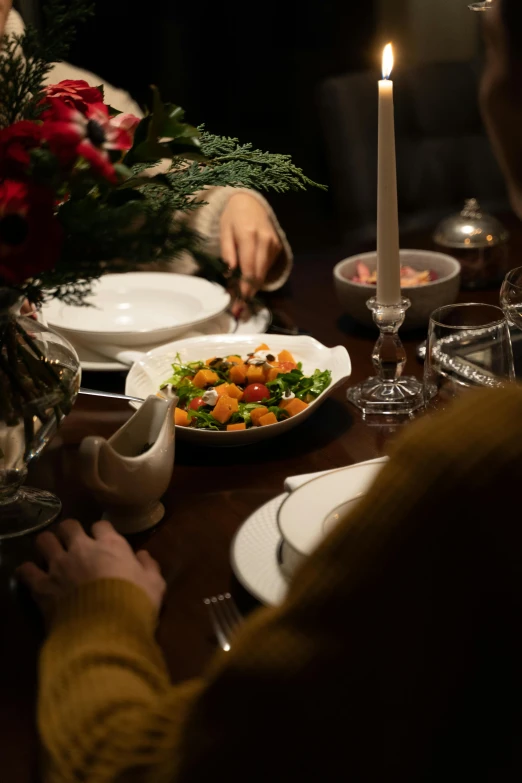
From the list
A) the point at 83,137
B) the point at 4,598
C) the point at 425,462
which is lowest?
the point at 4,598

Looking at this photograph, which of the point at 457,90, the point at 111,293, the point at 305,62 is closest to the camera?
the point at 111,293

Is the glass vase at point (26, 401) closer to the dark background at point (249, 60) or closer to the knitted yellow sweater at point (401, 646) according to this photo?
the knitted yellow sweater at point (401, 646)

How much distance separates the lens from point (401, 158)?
2.62m

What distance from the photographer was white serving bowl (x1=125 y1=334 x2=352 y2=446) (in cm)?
109

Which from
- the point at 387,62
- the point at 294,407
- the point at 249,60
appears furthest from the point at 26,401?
the point at 249,60

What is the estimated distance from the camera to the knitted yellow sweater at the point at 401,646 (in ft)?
1.54

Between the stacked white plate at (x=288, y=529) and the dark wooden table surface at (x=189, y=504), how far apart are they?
0.04m

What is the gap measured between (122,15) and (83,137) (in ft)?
9.65

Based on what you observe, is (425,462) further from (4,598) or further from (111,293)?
(111,293)

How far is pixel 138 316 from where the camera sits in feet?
5.11

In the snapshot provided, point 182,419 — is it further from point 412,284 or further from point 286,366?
point 412,284

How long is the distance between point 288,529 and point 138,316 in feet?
2.80

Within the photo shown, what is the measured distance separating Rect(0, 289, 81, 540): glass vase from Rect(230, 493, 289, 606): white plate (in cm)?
24

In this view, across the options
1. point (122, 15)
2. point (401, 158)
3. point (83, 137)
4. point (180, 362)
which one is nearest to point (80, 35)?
point (122, 15)
